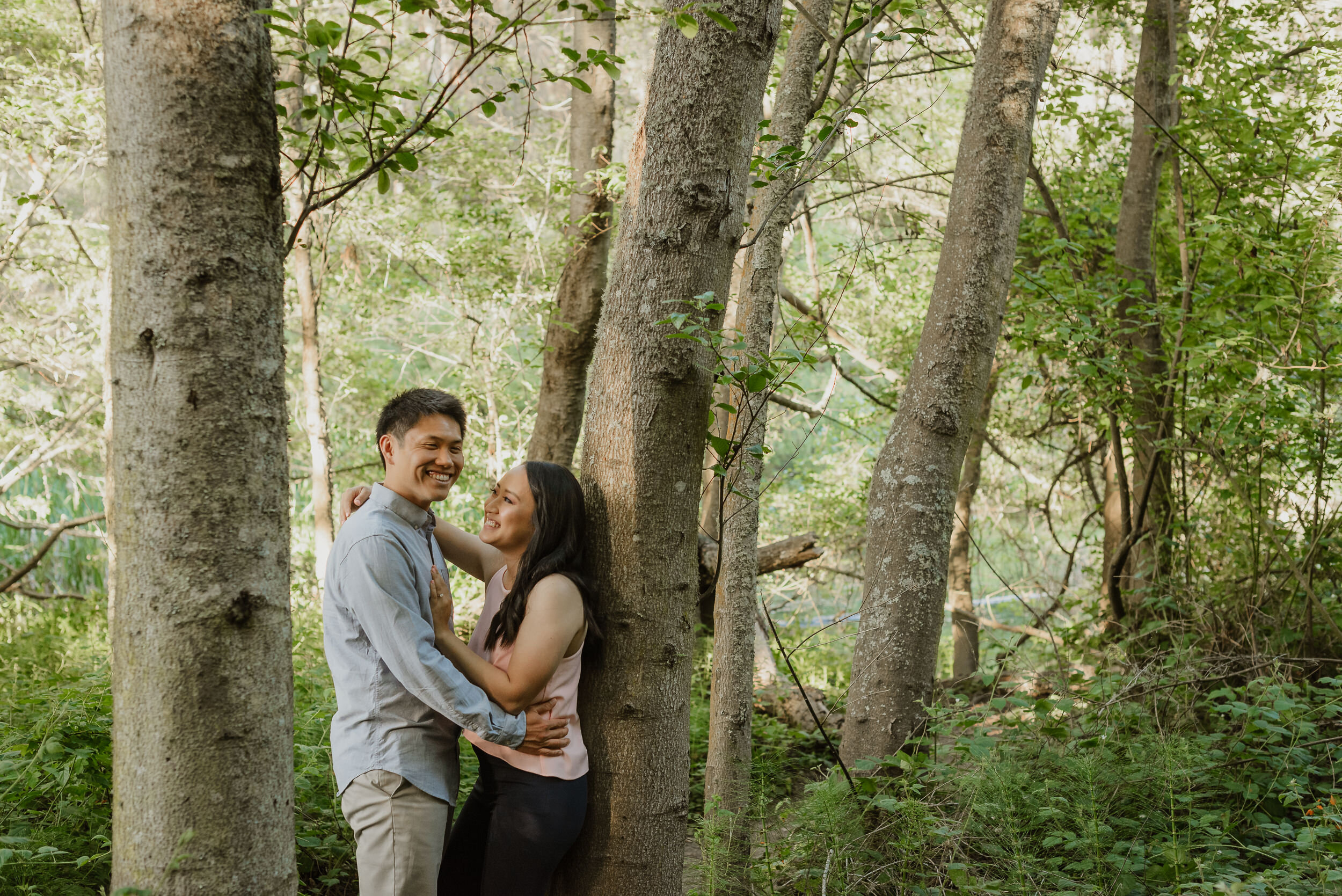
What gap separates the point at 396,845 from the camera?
7.52 feet

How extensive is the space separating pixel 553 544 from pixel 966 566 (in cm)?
830

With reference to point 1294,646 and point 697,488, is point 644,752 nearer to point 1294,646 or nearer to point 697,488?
point 697,488

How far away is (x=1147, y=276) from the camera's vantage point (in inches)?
241

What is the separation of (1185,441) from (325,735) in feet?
16.7

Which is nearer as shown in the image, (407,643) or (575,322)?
(407,643)

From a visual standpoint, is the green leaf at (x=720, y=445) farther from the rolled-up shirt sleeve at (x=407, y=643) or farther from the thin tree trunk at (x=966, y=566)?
the thin tree trunk at (x=966, y=566)

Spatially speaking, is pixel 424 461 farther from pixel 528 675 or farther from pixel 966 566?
pixel 966 566

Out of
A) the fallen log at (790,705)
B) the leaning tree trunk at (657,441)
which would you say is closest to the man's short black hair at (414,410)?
the leaning tree trunk at (657,441)

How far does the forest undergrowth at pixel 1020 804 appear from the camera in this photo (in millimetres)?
2762

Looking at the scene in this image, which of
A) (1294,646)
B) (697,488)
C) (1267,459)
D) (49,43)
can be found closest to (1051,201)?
(1267,459)

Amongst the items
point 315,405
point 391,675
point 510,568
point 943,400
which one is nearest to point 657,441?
point 510,568

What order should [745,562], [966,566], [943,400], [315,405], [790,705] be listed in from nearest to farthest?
[943,400], [745,562], [790,705], [315,405], [966,566]

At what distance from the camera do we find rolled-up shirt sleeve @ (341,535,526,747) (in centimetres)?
222

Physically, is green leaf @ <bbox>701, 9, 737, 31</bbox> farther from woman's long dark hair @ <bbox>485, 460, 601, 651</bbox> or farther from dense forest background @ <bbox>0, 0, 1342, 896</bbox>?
woman's long dark hair @ <bbox>485, 460, 601, 651</bbox>
